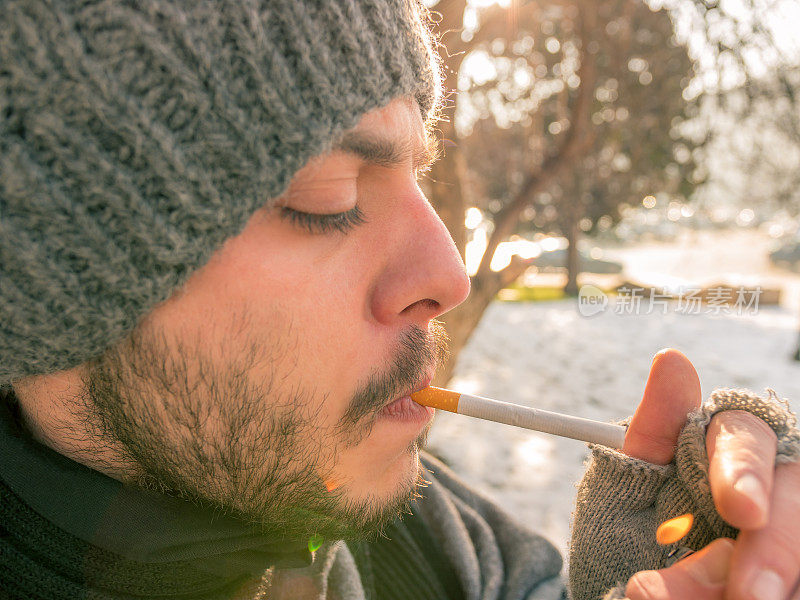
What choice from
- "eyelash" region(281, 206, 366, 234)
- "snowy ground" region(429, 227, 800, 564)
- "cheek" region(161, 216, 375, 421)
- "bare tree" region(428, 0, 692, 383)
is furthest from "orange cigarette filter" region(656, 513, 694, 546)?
"snowy ground" region(429, 227, 800, 564)

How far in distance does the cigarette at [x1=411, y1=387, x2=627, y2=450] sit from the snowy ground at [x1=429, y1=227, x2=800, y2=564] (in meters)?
2.91

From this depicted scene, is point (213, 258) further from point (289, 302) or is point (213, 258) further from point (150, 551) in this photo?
point (150, 551)

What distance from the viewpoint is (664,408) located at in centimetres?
117

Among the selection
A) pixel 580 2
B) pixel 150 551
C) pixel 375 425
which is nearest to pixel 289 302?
pixel 375 425

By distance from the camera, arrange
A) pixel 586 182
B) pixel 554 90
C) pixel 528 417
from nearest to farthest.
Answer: pixel 528 417 < pixel 554 90 < pixel 586 182

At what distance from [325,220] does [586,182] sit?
529 inches

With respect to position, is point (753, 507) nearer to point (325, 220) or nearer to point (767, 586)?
point (767, 586)

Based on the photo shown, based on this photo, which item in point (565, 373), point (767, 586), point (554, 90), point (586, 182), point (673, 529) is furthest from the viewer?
point (586, 182)

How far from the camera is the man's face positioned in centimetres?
101

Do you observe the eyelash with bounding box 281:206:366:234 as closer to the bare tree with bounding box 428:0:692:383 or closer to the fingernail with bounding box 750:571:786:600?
the fingernail with bounding box 750:571:786:600

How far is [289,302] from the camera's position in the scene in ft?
3.38

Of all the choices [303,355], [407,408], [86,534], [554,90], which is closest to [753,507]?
[407,408]

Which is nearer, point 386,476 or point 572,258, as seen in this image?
point 386,476

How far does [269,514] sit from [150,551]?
0.24 m
